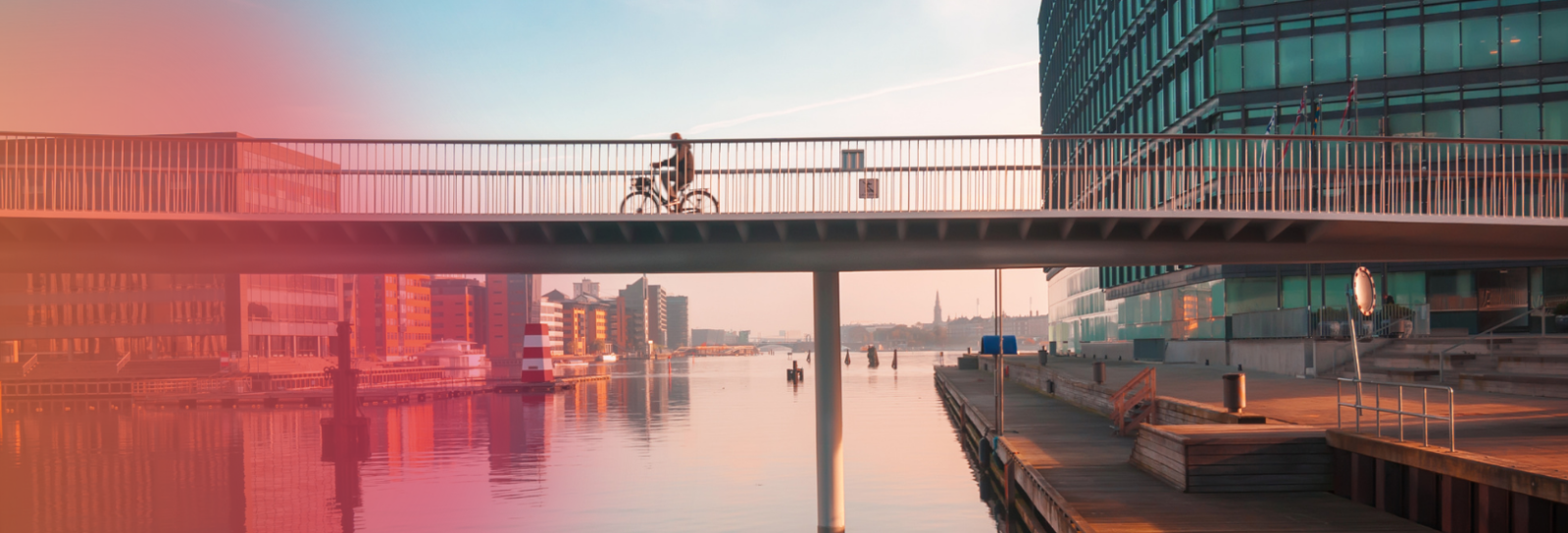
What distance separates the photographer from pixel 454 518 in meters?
28.4

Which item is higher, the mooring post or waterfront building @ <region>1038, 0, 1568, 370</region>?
waterfront building @ <region>1038, 0, 1568, 370</region>

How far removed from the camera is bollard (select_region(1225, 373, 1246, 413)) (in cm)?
2213

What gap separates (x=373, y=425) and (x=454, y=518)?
1342 inches

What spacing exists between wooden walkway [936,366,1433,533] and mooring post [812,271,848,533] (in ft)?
12.4

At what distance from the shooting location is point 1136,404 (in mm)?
30344

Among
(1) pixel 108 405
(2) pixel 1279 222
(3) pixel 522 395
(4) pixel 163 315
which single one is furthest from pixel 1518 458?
(4) pixel 163 315

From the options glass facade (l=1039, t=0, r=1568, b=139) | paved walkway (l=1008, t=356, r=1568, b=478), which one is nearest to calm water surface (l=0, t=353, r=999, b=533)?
paved walkway (l=1008, t=356, r=1568, b=478)

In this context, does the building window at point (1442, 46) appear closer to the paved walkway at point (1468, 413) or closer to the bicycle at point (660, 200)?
the paved walkway at point (1468, 413)

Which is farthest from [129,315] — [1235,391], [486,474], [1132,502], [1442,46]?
[1132,502]

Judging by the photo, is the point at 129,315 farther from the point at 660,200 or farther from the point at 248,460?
the point at 660,200

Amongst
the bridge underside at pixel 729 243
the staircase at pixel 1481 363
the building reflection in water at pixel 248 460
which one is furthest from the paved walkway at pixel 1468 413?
the building reflection in water at pixel 248 460

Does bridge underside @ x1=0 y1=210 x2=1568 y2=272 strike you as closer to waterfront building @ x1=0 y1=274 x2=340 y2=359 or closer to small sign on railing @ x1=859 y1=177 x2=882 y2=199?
small sign on railing @ x1=859 y1=177 x2=882 y2=199

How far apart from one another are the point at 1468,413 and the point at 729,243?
1356 cm

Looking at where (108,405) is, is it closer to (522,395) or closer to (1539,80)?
(522,395)
